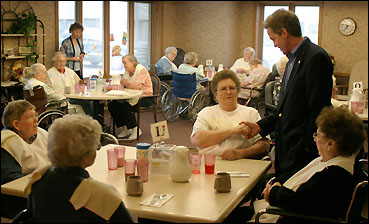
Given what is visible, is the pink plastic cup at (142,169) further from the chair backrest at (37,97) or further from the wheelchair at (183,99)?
the wheelchair at (183,99)

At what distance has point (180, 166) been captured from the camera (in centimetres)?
260

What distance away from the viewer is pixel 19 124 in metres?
2.91

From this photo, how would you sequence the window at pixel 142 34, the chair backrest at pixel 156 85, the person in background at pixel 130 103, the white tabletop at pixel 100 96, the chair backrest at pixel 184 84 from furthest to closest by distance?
→ 1. the window at pixel 142 34
2. the chair backrest at pixel 184 84
3. the chair backrest at pixel 156 85
4. the person in background at pixel 130 103
5. the white tabletop at pixel 100 96

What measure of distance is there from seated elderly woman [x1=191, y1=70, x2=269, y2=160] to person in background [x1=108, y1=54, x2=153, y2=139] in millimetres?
3580

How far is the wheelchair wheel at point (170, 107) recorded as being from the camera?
842 cm

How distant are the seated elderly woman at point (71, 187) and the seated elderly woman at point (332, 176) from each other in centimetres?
82

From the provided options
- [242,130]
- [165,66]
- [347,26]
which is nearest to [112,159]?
[242,130]

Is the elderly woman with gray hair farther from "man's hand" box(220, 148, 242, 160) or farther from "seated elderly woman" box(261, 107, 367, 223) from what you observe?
"seated elderly woman" box(261, 107, 367, 223)

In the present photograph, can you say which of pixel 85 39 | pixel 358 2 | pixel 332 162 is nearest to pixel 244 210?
pixel 332 162

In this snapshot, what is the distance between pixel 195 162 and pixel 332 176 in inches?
31.1

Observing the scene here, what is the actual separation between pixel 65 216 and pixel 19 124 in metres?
1.22

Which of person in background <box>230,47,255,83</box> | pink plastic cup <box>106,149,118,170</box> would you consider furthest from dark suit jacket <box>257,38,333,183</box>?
person in background <box>230,47,255,83</box>

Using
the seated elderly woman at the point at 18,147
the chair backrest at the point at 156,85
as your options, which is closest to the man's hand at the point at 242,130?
the seated elderly woman at the point at 18,147

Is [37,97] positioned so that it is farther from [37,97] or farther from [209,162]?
[209,162]
